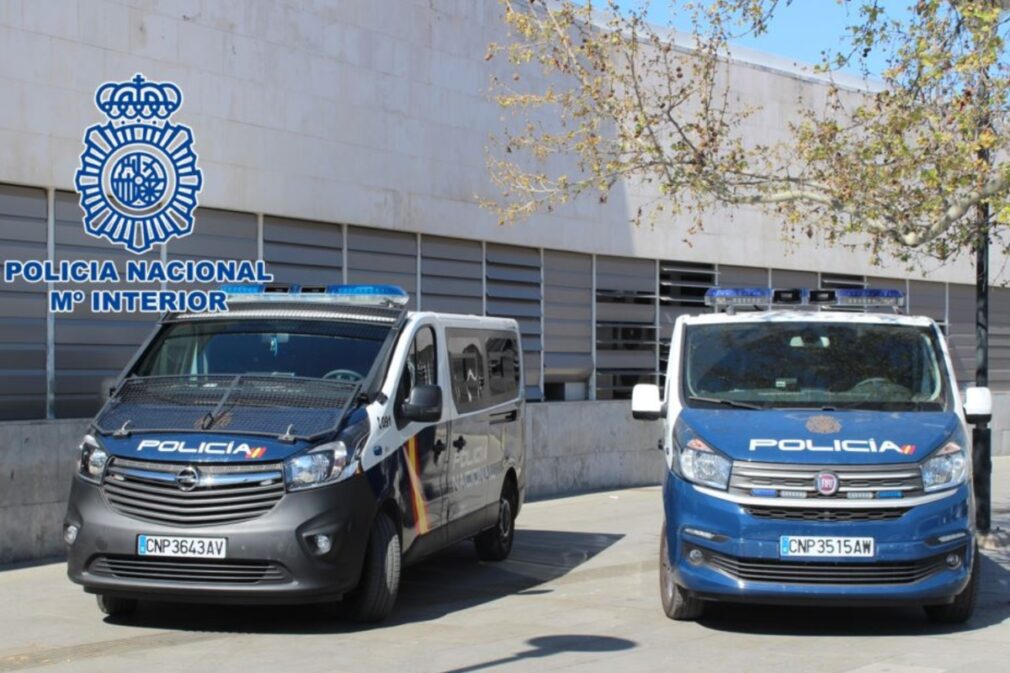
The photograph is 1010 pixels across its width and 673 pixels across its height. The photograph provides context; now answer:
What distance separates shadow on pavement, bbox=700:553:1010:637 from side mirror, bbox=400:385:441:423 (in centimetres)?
234

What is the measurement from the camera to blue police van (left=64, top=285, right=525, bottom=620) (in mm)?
8680

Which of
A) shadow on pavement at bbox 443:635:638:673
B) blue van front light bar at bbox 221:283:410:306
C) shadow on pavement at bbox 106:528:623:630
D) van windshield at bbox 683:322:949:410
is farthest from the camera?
blue van front light bar at bbox 221:283:410:306

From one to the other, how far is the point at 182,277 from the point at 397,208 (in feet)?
11.3

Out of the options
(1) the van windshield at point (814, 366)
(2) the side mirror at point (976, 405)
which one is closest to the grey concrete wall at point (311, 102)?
(1) the van windshield at point (814, 366)

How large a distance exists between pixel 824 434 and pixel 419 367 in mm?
3007

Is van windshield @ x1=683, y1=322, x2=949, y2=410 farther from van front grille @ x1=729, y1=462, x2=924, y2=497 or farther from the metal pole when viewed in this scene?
the metal pole

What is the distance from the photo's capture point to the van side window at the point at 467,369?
37.0ft

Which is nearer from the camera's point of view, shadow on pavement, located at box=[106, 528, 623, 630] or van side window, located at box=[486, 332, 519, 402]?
shadow on pavement, located at box=[106, 528, 623, 630]

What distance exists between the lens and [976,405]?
9.76 m

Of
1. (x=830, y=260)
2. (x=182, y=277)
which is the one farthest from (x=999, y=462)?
(x=182, y=277)

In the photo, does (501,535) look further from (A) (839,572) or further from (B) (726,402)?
(A) (839,572)

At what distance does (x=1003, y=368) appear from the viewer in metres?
29.2

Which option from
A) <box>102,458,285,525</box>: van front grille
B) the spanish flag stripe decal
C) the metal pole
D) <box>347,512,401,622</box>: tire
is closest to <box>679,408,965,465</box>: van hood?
the spanish flag stripe decal

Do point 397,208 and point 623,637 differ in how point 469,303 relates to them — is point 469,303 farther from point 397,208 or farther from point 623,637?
point 623,637
